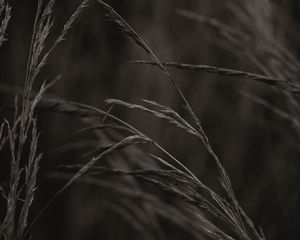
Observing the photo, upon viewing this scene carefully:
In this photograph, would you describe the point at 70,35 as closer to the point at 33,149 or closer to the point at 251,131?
the point at 251,131

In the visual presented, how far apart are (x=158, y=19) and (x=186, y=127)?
1.33m

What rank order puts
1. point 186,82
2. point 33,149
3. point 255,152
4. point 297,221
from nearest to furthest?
1. point 33,149
2. point 297,221
3. point 255,152
4. point 186,82

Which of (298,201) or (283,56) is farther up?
(283,56)

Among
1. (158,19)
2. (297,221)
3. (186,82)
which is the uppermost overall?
(158,19)

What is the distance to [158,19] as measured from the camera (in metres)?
A: 2.18

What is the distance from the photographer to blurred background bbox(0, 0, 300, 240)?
1.79 metres

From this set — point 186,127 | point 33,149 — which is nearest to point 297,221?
point 186,127

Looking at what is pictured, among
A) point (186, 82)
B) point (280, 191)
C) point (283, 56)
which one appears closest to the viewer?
point (283, 56)

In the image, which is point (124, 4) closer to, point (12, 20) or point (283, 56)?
point (12, 20)

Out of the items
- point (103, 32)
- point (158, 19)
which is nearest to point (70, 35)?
point (103, 32)

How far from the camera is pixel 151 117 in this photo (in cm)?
211

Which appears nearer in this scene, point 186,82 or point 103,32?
point 103,32

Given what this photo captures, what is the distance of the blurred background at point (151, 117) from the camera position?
70.4 inches

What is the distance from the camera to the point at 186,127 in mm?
910
